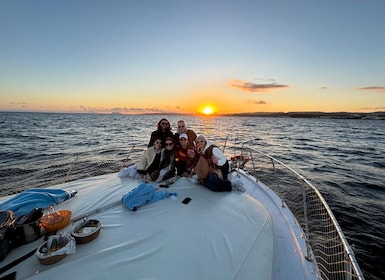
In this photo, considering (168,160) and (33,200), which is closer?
(33,200)

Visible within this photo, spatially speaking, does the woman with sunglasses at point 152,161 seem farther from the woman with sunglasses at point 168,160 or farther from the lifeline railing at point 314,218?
the lifeline railing at point 314,218

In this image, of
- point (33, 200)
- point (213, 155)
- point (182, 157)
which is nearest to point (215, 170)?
point (213, 155)

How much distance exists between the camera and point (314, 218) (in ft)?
16.9

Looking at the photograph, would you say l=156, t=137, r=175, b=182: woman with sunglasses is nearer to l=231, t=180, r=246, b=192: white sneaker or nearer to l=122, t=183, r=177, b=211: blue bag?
l=122, t=183, r=177, b=211: blue bag

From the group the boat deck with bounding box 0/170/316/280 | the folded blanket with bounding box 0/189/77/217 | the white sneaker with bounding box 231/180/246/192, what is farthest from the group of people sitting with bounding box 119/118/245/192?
the folded blanket with bounding box 0/189/77/217

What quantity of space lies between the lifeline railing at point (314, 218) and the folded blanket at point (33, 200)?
137 inches

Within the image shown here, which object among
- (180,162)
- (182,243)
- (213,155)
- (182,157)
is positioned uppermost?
(213,155)

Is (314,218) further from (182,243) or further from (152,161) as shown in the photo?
(182,243)

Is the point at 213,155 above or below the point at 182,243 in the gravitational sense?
above

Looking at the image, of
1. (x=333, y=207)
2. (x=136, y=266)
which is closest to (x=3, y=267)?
(x=136, y=266)

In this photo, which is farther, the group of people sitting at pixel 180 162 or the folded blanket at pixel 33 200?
the group of people sitting at pixel 180 162

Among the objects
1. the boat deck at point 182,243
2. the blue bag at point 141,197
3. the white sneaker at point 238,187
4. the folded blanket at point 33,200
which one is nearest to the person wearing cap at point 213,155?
the white sneaker at point 238,187

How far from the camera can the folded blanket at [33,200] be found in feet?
8.27

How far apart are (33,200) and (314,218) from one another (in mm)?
6141
